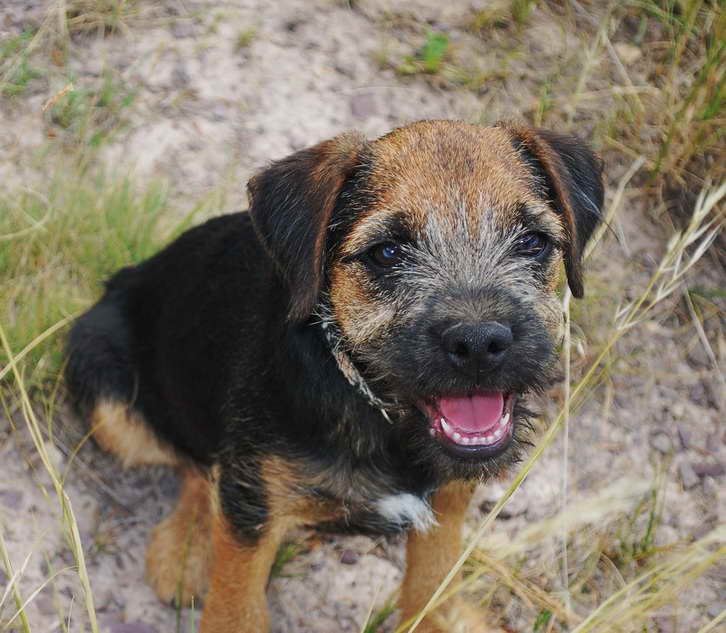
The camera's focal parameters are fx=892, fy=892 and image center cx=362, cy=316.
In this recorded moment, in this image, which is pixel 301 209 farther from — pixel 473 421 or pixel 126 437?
pixel 126 437

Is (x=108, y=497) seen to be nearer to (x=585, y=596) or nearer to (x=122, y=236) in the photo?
(x=122, y=236)

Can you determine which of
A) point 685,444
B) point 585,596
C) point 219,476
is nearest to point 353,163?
point 219,476

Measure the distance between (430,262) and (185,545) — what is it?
4.95ft

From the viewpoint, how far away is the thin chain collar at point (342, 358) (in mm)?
2549

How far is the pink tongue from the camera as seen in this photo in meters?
2.44

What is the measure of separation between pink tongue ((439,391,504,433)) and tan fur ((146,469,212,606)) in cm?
124

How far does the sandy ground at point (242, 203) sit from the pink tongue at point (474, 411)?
2.71 ft

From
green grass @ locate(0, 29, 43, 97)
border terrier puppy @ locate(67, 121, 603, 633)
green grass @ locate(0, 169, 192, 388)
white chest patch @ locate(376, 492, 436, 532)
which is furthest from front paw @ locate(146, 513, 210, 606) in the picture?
green grass @ locate(0, 29, 43, 97)

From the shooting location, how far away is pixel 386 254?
2.48m

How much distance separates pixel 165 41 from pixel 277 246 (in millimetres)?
2687

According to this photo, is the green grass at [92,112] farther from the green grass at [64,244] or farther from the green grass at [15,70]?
the green grass at [64,244]

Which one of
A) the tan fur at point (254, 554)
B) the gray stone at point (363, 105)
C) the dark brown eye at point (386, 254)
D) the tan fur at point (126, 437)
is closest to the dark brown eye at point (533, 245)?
the dark brown eye at point (386, 254)

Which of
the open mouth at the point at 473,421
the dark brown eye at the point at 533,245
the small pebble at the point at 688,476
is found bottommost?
the small pebble at the point at 688,476

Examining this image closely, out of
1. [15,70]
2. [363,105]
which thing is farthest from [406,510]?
[15,70]
